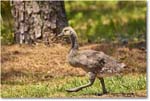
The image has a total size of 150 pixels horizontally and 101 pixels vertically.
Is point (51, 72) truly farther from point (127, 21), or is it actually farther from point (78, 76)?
point (127, 21)

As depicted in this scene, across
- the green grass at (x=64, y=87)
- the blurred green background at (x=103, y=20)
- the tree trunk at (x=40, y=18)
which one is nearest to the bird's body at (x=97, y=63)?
the green grass at (x=64, y=87)

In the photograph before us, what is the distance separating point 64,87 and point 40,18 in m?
0.92

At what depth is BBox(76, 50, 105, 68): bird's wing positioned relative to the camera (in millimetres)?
4633

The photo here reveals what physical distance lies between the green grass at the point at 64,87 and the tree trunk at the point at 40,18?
59 cm

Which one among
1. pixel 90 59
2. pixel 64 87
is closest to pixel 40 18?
pixel 64 87

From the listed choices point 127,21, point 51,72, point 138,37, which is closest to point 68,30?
point 51,72

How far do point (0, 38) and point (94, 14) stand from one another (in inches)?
116

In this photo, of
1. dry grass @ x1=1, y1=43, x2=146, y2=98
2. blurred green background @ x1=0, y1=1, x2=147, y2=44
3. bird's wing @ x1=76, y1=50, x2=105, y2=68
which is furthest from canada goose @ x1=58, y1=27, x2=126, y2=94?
blurred green background @ x1=0, y1=1, x2=147, y2=44

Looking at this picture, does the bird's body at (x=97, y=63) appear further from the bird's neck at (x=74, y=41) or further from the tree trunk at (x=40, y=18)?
the tree trunk at (x=40, y=18)

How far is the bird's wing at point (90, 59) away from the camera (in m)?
4.63

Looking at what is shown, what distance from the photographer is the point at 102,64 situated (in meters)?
4.64

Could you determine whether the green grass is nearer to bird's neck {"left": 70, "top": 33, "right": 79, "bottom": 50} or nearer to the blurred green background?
bird's neck {"left": 70, "top": 33, "right": 79, "bottom": 50}

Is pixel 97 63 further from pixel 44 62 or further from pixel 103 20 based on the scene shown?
pixel 103 20

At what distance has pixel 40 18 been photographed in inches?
227
